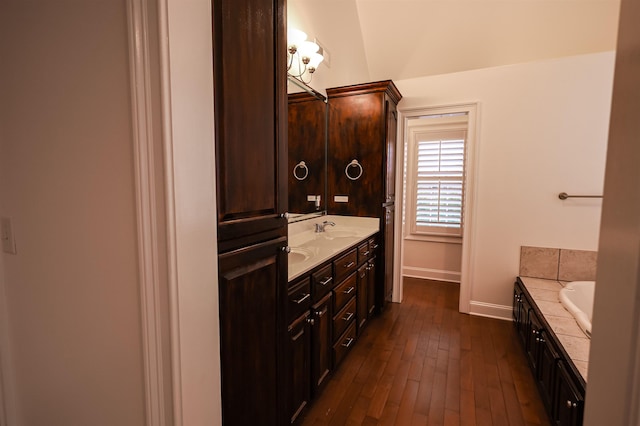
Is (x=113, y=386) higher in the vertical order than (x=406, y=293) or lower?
higher

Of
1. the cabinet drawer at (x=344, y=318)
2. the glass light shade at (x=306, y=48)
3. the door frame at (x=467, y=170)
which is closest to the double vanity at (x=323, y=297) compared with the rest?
the cabinet drawer at (x=344, y=318)

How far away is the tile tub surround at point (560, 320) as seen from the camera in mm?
1504

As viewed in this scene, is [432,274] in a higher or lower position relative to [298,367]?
lower

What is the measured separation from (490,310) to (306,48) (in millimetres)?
3048

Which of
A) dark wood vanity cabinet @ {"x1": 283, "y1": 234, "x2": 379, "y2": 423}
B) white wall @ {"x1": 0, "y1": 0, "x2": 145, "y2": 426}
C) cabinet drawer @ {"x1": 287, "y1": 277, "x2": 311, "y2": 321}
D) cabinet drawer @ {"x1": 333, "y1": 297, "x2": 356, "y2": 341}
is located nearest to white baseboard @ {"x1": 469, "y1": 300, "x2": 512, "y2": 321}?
dark wood vanity cabinet @ {"x1": 283, "y1": 234, "x2": 379, "y2": 423}

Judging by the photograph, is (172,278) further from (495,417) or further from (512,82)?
(512,82)

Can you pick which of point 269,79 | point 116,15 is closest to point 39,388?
point 116,15

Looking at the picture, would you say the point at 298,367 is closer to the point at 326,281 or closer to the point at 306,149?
the point at 326,281

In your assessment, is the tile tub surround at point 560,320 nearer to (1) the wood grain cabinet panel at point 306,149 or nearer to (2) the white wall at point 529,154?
(2) the white wall at point 529,154

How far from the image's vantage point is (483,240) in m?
3.03

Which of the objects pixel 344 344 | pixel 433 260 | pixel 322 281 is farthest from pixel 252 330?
pixel 433 260

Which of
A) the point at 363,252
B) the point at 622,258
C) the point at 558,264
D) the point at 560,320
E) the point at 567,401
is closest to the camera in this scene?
the point at 622,258

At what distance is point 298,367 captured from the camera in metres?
1.53

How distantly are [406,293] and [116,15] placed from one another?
149 inches
